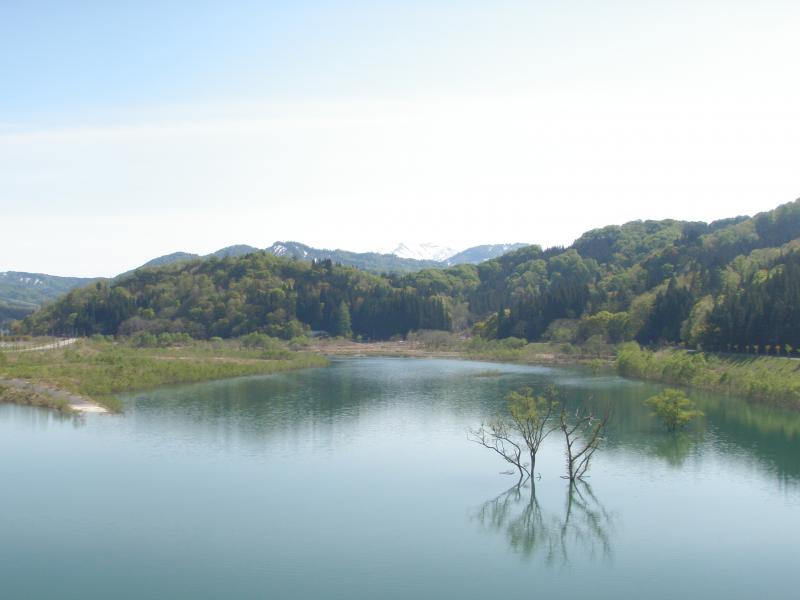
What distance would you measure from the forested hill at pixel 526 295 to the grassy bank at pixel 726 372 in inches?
133

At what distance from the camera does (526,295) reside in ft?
431

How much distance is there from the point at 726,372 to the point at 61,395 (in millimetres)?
48625

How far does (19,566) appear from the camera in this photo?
22469 mm

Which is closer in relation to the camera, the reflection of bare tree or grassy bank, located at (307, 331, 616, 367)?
the reflection of bare tree

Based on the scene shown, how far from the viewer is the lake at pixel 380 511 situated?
2175 centimetres

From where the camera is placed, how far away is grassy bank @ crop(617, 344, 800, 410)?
49.3 m

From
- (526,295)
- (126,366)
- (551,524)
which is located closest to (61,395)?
(126,366)

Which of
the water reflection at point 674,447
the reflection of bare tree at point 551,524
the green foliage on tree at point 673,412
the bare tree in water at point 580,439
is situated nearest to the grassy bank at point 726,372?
the green foliage on tree at point 673,412

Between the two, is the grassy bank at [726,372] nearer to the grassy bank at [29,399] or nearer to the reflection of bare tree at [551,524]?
the reflection of bare tree at [551,524]

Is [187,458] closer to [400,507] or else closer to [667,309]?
[400,507]

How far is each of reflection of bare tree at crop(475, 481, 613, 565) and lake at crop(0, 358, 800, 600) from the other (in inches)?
3.7

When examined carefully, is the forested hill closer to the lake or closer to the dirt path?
the lake

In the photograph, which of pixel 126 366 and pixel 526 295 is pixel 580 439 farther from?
pixel 526 295

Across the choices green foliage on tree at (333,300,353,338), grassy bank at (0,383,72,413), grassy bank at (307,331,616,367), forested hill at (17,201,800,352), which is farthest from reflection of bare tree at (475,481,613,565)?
green foliage on tree at (333,300,353,338)
